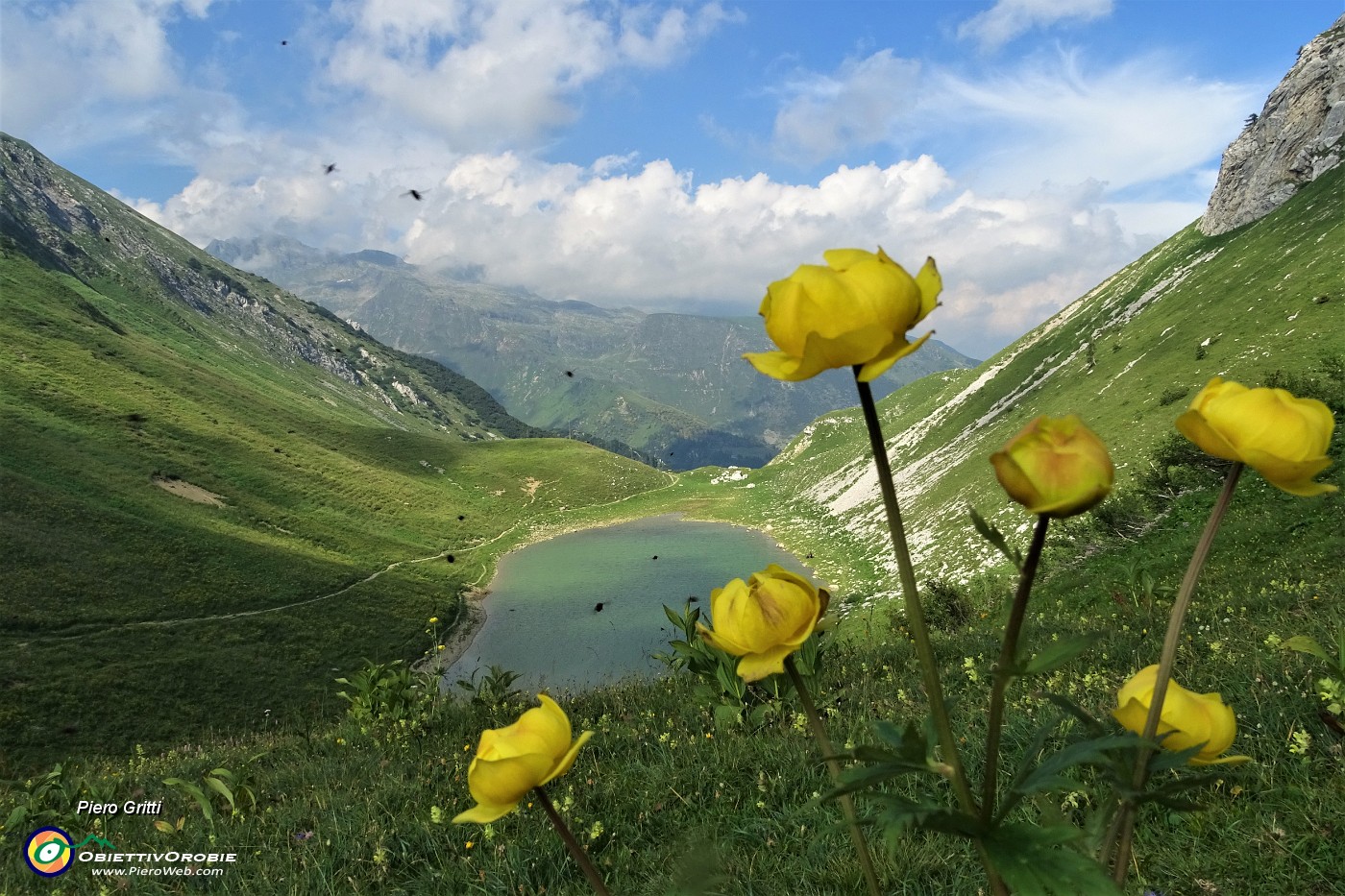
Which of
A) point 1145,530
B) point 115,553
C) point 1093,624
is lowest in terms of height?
point 1145,530

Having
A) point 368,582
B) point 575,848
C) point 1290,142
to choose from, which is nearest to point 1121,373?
point 1290,142

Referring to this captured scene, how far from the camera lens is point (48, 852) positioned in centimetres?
538

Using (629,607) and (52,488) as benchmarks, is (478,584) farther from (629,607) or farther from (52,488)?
(52,488)

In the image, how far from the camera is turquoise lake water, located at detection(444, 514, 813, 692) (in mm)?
37697

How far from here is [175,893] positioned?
4348 mm

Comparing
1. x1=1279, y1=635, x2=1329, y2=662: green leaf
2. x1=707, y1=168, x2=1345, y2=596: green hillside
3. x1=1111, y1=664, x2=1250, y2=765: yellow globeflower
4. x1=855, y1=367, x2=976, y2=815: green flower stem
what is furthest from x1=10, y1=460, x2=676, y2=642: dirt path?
x1=855, y1=367, x2=976, y2=815: green flower stem

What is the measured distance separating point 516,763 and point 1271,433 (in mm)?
1871

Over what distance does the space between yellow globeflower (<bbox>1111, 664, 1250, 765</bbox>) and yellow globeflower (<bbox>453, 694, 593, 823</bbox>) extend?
1.37m

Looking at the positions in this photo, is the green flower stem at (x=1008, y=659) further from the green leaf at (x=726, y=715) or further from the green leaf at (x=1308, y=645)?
the green leaf at (x=726, y=715)

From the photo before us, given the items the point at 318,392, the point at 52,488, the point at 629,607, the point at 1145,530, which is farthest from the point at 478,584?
the point at 318,392

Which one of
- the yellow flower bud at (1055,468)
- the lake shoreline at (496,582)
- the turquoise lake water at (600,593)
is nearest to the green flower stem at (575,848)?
the yellow flower bud at (1055,468)

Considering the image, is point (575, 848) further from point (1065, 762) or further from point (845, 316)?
point (845, 316)

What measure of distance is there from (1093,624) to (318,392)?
173760 millimetres

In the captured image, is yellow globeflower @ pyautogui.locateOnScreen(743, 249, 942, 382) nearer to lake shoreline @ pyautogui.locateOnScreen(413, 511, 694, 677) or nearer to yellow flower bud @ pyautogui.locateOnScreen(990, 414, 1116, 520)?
yellow flower bud @ pyautogui.locateOnScreen(990, 414, 1116, 520)
